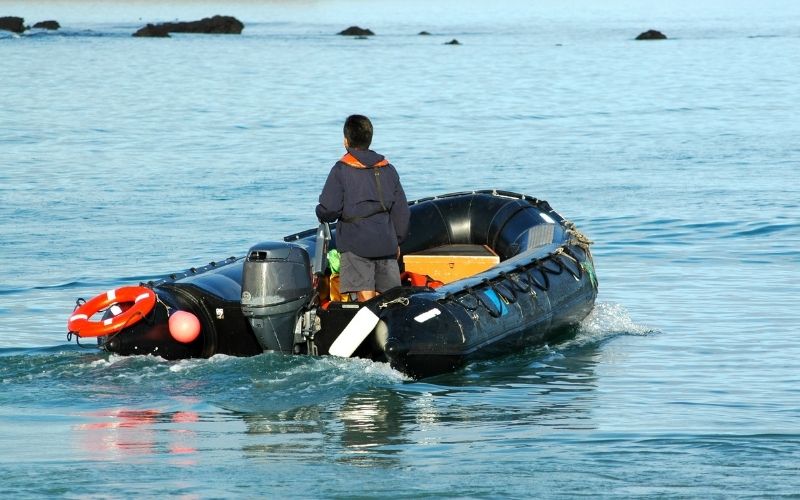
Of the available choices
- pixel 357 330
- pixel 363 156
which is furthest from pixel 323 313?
pixel 363 156

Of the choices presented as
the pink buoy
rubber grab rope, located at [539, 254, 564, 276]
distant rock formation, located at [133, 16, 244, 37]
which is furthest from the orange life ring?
distant rock formation, located at [133, 16, 244, 37]

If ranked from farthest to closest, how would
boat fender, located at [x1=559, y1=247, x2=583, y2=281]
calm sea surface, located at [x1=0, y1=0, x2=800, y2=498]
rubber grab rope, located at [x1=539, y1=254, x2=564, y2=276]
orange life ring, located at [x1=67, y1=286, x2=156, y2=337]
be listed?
1. boat fender, located at [x1=559, y1=247, x2=583, y2=281]
2. rubber grab rope, located at [x1=539, y1=254, x2=564, y2=276]
3. orange life ring, located at [x1=67, y1=286, x2=156, y2=337]
4. calm sea surface, located at [x1=0, y1=0, x2=800, y2=498]

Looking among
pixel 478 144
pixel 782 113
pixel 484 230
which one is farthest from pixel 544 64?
pixel 484 230

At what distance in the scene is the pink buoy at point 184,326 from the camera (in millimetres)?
8797

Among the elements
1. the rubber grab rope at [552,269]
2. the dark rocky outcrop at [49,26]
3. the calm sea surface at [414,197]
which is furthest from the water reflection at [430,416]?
the dark rocky outcrop at [49,26]

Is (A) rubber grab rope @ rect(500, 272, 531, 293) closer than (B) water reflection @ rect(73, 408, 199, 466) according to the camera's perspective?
No

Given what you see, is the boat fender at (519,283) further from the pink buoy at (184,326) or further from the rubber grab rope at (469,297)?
the pink buoy at (184,326)

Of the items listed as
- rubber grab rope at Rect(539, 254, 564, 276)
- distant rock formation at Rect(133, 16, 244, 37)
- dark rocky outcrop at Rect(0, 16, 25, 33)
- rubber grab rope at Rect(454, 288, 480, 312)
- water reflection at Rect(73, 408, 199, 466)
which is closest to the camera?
water reflection at Rect(73, 408, 199, 466)

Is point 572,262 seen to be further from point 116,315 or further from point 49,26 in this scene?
point 49,26

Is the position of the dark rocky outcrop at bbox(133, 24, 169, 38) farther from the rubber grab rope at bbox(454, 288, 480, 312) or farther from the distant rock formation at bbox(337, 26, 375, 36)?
the rubber grab rope at bbox(454, 288, 480, 312)

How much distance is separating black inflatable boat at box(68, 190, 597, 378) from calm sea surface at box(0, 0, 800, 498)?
169 mm

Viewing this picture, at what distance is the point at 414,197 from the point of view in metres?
18.2

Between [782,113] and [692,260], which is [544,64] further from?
[692,260]

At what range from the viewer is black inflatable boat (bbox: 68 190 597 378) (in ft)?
28.0
